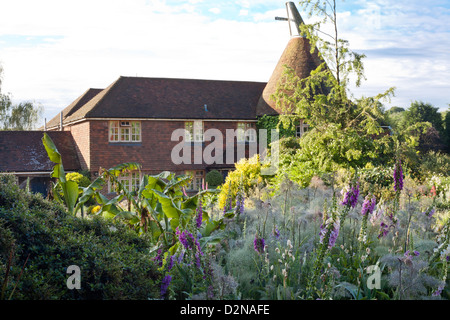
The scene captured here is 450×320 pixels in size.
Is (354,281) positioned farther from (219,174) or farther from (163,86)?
(163,86)

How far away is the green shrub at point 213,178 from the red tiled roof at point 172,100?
11.7 ft

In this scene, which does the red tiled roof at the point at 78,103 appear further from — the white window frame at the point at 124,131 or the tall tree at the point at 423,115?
the tall tree at the point at 423,115

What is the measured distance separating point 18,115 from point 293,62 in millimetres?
26971

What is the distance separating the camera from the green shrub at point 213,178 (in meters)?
25.6

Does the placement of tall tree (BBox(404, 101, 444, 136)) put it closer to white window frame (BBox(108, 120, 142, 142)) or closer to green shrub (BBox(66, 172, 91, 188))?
white window frame (BBox(108, 120, 142, 142))

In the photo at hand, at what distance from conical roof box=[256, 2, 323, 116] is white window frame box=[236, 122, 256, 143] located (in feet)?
3.32

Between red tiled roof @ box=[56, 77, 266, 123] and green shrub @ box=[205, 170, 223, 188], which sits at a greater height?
red tiled roof @ box=[56, 77, 266, 123]

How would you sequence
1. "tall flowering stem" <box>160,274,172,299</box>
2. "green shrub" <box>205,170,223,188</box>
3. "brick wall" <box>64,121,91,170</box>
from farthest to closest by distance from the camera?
"green shrub" <box>205,170,223,188</box>, "brick wall" <box>64,121,91,170</box>, "tall flowering stem" <box>160,274,172,299</box>

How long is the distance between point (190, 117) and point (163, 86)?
11.8 feet

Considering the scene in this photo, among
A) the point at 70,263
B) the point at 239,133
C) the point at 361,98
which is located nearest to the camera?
the point at 70,263

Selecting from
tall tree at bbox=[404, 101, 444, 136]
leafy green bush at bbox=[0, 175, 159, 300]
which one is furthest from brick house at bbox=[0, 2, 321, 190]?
tall tree at bbox=[404, 101, 444, 136]

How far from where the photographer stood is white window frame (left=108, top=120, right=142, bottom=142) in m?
25.3

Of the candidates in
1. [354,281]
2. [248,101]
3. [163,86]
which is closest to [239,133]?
[248,101]

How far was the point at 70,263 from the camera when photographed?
13.7 feet
